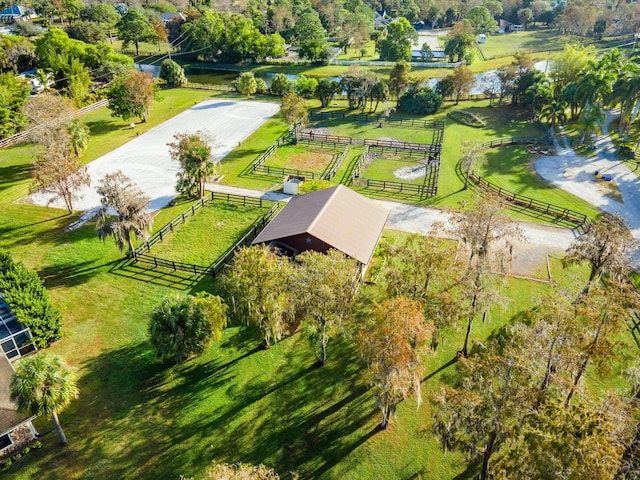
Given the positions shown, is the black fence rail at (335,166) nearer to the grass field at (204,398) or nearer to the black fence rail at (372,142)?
the black fence rail at (372,142)

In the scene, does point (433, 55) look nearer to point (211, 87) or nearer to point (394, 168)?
point (211, 87)

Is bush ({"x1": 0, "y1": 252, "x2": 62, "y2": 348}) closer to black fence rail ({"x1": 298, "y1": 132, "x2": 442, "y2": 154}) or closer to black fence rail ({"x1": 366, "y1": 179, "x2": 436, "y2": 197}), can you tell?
black fence rail ({"x1": 366, "y1": 179, "x2": 436, "y2": 197})

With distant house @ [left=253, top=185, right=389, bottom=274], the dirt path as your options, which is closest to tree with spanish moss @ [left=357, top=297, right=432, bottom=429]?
distant house @ [left=253, top=185, right=389, bottom=274]

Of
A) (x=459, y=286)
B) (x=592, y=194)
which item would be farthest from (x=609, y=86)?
(x=459, y=286)

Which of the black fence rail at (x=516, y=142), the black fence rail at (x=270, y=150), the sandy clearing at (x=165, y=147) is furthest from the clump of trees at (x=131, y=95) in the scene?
the black fence rail at (x=516, y=142)

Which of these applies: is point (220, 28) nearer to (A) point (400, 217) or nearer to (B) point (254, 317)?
(A) point (400, 217)

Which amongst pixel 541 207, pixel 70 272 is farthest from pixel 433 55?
pixel 70 272
